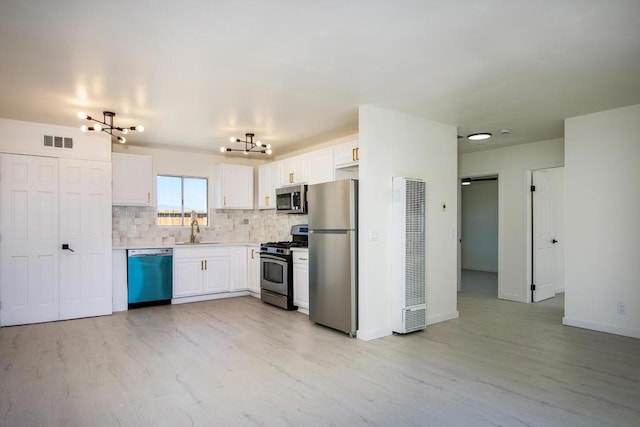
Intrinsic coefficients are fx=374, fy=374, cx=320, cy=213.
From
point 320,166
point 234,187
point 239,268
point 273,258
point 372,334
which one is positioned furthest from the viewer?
point 234,187

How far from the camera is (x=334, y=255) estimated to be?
4281 millimetres

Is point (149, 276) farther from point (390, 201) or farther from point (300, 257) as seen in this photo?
point (390, 201)

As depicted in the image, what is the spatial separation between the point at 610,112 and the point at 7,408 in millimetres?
6232

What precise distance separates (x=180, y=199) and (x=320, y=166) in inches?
111

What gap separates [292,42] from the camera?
2650 mm

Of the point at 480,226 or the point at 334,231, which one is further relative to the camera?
the point at 480,226

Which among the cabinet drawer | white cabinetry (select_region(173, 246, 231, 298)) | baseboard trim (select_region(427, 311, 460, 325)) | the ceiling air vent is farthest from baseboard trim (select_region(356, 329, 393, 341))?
the ceiling air vent

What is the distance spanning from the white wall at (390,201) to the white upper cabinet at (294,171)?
155 centimetres

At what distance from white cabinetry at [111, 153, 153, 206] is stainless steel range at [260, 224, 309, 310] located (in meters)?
2.01

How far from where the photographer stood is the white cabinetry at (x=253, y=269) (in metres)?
6.16

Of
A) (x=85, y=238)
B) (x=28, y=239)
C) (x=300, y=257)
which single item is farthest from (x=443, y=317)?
(x=28, y=239)

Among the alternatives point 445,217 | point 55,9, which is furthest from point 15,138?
Answer: point 445,217

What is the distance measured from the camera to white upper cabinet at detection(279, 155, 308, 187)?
5539 millimetres

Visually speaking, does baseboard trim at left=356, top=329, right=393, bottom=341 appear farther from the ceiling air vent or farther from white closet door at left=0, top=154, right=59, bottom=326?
the ceiling air vent
